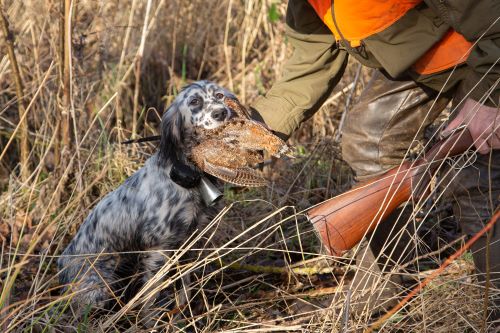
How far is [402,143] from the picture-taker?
3.67 meters

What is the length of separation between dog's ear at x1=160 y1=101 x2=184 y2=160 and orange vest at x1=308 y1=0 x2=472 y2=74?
0.82 meters

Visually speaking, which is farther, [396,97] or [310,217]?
[396,97]

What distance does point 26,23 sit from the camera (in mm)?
5910

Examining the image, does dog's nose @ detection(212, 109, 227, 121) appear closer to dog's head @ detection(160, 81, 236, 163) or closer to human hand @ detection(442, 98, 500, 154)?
dog's head @ detection(160, 81, 236, 163)

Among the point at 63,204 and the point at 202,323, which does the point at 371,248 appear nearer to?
the point at 202,323

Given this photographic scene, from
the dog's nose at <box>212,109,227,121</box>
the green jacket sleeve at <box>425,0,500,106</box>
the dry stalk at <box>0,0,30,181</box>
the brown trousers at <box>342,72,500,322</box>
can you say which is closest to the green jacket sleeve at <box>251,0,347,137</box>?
the brown trousers at <box>342,72,500,322</box>

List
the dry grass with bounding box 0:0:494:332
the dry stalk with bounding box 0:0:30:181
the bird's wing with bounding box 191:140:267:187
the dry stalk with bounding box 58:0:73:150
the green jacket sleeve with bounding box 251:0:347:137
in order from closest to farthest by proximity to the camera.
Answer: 1. the dry grass with bounding box 0:0:494:332
2. the bird's wing with bounding box 191:140:267:187
3. the green jacket sleeve with bounding box 251:0:347:137
4. the dry stalk with bounding box 58:0:73:150
5. the dry stalk with bounding box 0:0:30:181

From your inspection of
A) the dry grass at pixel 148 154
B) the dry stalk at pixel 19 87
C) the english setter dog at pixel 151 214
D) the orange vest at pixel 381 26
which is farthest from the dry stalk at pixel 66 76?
the orange vest at pixel 381 26

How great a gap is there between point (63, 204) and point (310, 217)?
2.08m

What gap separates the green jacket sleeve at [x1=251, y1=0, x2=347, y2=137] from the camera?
12.0 feet

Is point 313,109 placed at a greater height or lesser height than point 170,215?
greater

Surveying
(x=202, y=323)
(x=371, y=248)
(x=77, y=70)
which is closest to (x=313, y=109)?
(x=371, y=248)

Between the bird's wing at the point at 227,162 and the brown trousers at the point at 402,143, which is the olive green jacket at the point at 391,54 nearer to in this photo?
the brown trousers at the point at 402,143

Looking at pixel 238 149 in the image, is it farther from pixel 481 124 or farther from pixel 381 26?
pixel 481 124
